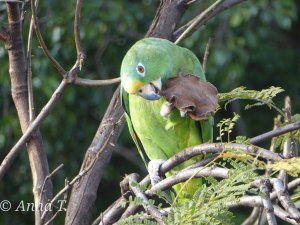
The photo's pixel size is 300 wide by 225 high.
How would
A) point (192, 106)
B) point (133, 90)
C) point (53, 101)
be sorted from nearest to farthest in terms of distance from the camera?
point (192, 106), point (53, 101), point (133, 90)

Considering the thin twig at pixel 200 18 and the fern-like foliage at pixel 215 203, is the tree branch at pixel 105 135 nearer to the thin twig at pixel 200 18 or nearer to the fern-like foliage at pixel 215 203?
the thin twig at pixel 200 18

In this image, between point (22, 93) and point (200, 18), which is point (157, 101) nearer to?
point (200, 18)

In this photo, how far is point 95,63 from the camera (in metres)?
4.38

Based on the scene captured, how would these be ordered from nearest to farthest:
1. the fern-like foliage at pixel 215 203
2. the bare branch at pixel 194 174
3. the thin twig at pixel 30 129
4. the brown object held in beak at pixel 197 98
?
1. the fern-like foliage at pixel 215 203
2. the bare branch at pixel 194 174
3. the brown object held in beak at pixel 197 98
4. the thin twig at pixel 30 129

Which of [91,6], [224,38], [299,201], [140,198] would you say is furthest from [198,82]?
[224,38]

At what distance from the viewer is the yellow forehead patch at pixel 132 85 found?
79.5 inches

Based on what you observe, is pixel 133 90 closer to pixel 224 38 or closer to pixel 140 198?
pixel 140 198

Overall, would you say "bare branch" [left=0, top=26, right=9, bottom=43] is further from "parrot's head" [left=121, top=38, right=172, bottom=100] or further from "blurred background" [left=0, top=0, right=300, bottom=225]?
"blurred background" [left=0, top=0, right=300, bottom=225]

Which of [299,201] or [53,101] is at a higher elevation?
[53,101]

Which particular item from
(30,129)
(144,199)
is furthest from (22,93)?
(144,199)

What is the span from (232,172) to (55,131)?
2.92 metres

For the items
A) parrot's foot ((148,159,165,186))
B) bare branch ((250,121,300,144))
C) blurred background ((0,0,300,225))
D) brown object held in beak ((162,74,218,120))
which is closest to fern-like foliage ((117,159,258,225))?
bare branch ((250,121,300,144))

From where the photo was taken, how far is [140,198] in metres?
1.37

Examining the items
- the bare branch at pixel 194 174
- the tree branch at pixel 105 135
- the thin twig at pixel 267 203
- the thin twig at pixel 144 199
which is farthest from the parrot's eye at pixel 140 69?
the thin twig at pixel 267 203
